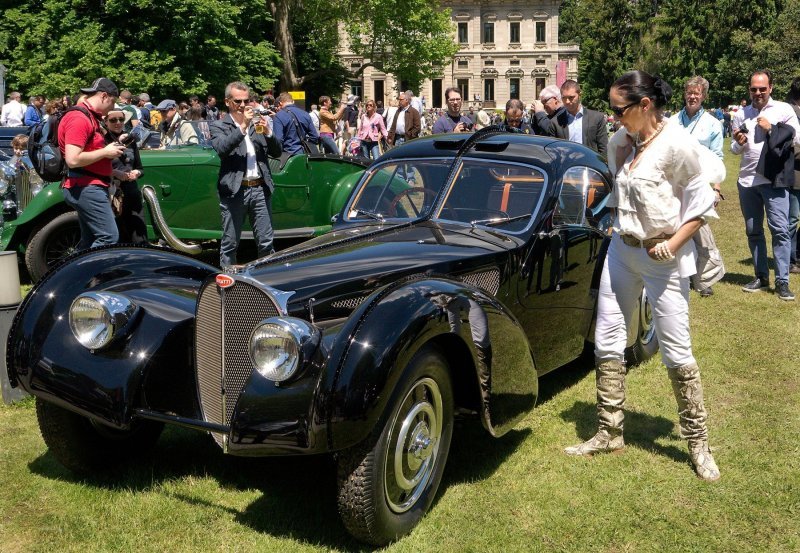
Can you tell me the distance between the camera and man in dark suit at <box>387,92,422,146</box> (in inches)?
586

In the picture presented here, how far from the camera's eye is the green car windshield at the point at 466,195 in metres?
5.05

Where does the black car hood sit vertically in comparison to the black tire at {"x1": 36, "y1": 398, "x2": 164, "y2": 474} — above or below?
above

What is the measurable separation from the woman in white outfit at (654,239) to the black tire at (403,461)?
3.90ft

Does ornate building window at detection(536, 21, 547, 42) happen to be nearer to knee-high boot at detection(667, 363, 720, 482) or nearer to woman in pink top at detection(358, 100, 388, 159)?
woman in pink top at detection(358, 100, 388, 159)

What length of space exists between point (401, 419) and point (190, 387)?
1182 mm

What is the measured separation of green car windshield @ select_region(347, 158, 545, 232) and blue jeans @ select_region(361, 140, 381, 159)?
11.6 metres

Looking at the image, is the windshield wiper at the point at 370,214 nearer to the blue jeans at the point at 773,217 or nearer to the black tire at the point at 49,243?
the black tire at the point at 49,243

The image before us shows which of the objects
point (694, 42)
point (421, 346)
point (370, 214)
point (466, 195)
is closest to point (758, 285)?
point (466, 195)

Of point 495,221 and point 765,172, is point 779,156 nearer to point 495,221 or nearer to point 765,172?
point 765,172

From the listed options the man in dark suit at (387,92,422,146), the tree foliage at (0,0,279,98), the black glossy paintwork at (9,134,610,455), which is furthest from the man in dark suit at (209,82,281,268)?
the tree foliage at (0,0,279,98)

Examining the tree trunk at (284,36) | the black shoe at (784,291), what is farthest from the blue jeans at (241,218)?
the tree trunk at (284,36)

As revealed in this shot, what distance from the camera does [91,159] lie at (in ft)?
20.1

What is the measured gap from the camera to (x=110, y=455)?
14.6 ft

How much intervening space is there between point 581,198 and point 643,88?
1.48 metres
